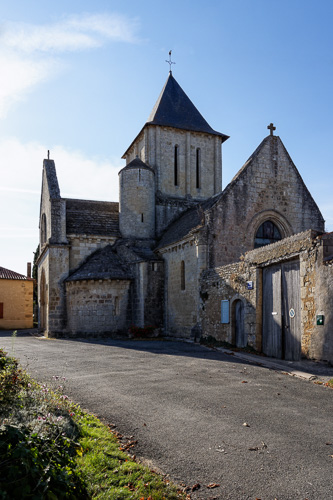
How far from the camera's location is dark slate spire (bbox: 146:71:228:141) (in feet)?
91.2

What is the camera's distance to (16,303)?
34406mm

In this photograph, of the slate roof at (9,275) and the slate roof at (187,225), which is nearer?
the slate roof at (187,225)

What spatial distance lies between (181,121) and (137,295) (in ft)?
43.5

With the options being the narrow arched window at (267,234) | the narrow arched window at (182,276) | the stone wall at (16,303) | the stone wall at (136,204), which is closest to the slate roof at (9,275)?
the stone wall at (16,303)

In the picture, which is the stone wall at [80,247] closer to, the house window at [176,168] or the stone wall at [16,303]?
the house window at [176,168]

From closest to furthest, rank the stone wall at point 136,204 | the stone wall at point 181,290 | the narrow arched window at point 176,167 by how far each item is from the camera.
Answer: the stone wall at point 181,290 → the stone wall at point 136,204 → the narrow arched window at point 176,167

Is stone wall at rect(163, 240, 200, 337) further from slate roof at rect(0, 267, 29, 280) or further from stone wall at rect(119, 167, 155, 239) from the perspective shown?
slate roof at rect(0, 267, 29, 280)

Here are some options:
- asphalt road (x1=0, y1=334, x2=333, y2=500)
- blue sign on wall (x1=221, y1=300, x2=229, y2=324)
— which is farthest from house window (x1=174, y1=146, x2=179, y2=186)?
asphalt road (x1=0, y1=334, x2=333, y2=500)

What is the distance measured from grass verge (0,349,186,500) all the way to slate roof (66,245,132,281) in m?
15.5

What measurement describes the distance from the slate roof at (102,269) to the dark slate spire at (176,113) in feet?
31.4

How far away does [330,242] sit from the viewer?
10.3 m

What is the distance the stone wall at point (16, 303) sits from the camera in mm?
33844

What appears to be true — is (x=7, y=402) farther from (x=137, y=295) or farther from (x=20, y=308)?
(x=20, y=308)

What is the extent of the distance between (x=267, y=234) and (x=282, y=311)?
339 inches
